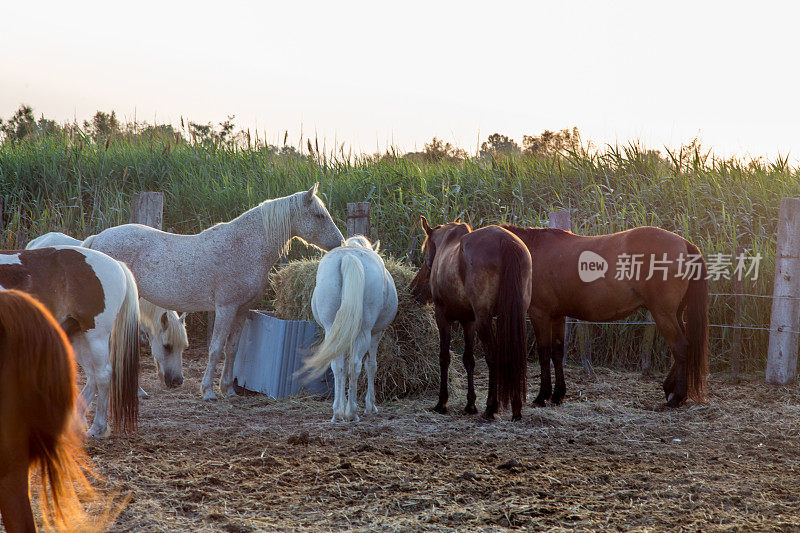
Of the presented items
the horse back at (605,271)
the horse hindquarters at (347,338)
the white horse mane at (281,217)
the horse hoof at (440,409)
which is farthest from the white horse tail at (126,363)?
the horse back at (605,271)

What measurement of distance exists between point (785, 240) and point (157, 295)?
6.18 meters

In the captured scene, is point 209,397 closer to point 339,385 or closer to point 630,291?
point 339,385

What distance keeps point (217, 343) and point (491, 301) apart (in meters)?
2.50

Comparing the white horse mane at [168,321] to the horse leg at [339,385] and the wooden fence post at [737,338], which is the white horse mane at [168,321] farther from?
the wooden fence post at [737,338]

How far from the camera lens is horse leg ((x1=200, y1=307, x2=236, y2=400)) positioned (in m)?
5.69

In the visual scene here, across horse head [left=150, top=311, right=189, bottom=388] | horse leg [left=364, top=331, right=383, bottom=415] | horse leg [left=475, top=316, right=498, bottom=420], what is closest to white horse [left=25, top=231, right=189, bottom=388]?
horse head [left=150, top=311, right=189, bottom=388]

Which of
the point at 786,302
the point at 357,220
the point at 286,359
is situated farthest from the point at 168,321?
the point at 786,302

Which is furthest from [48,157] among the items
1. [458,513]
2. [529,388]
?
[458,513]

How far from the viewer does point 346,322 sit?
451 centimetres

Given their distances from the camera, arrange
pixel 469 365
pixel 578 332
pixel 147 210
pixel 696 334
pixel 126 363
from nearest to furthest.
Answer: pixel 126 363 < pixel 469 365 < pixel 696 334 < pixel 578 332 < pixel 147 210

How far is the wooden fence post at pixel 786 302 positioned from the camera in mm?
6535

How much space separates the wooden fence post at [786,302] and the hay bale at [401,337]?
3485 millimetres

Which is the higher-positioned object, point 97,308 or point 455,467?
point 97,308

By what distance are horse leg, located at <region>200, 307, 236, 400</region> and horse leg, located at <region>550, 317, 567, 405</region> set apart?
2.90 m
